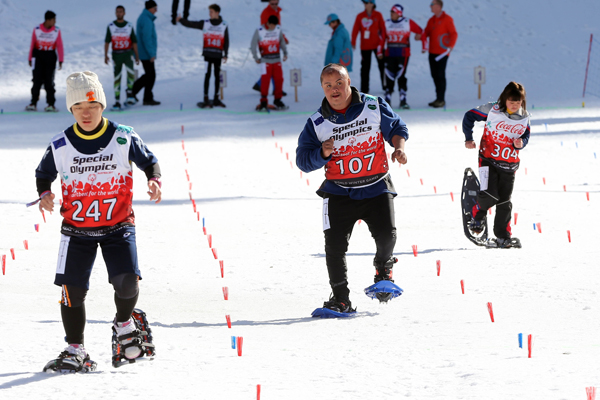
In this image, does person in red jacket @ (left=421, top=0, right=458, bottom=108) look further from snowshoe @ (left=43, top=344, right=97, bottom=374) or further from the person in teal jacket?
snowshoe @ (left=43, top=344, right=97, bottom=374)

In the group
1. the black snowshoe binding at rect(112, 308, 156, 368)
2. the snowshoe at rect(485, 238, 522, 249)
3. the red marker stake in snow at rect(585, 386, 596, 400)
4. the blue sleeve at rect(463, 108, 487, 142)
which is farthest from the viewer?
the blue sleeve at rect(463, 108, 487, 142)

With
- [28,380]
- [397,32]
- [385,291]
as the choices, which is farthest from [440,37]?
[28,380]

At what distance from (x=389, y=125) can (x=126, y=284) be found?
205 centimetres

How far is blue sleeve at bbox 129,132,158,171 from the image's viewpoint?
13.2 feet

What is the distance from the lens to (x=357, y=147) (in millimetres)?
5059

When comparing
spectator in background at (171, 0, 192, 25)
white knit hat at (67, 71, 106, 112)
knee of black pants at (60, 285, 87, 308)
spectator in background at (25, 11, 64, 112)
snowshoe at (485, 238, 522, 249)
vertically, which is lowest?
snowshoe at (485, 238, 522, 249)

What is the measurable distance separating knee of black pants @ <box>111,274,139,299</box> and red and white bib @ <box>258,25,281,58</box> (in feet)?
39.5

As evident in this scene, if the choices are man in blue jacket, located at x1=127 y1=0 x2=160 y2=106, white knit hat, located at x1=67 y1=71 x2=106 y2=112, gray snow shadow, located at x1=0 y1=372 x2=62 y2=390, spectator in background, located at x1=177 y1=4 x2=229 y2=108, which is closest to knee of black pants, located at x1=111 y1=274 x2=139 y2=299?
gray snow shadow, located at x1=0 y1=372 x2=62 y2=390

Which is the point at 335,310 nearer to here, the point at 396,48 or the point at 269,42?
the point at 269,42

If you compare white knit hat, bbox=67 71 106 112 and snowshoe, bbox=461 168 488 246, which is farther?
snowshoe, bbox=461 168 488 246

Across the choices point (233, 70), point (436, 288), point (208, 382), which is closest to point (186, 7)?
point (233, 70)

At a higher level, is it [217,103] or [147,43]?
[147,43]

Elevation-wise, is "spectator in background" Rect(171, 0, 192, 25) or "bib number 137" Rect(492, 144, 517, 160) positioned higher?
"spectator in background" Rect(171, 0, 192, 25)

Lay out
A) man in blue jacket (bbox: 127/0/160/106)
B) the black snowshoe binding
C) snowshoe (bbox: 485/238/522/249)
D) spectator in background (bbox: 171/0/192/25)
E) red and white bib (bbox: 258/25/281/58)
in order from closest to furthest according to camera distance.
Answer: the black snowshoe binding → snowshoe (bbox: 485/238/522/249) → red and white bib (bbox: 258/25/281/58) → man in blue jacket (bbox: 127/0/160/106) → spectator in background (bbox: 171/0/192/25)
